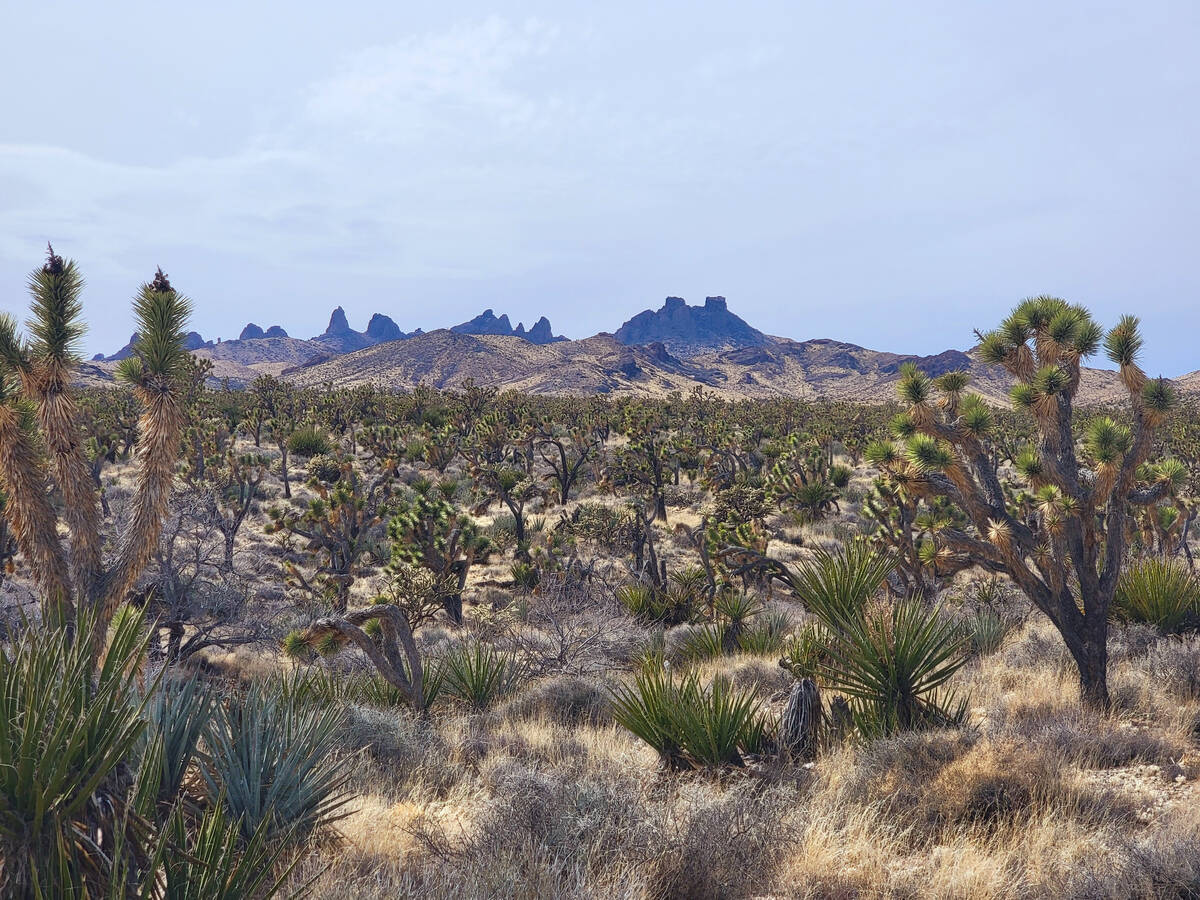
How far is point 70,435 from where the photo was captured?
24.5ft

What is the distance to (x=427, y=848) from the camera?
4.15m

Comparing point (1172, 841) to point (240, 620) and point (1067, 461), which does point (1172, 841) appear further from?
point (240, 620)

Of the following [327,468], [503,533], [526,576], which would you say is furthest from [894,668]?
[327,468]

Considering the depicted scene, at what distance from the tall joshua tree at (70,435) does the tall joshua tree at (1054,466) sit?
7949 millimetres

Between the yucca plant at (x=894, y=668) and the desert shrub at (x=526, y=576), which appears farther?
the desert shrub at (x=526, y=576)

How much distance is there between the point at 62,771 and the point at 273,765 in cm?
251

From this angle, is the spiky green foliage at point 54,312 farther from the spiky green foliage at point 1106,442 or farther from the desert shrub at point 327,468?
the desert shrub at point 327,468

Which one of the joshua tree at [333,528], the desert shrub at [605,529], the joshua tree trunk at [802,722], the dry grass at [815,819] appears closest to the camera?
the dry grass at [815,819]

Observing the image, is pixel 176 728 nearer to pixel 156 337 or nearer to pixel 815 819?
pixel 815 819

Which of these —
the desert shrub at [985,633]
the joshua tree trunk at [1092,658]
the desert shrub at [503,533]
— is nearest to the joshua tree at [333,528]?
the desert shrub at [503,533]

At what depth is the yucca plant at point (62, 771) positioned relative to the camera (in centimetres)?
201

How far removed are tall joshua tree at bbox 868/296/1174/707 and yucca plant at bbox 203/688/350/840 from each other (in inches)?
243

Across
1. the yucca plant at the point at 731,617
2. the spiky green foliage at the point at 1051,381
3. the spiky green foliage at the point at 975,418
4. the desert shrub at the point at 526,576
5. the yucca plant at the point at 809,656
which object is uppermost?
the spiky green foliage at the point at 1051,381

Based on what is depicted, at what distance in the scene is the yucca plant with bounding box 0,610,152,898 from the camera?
6.59 ft
